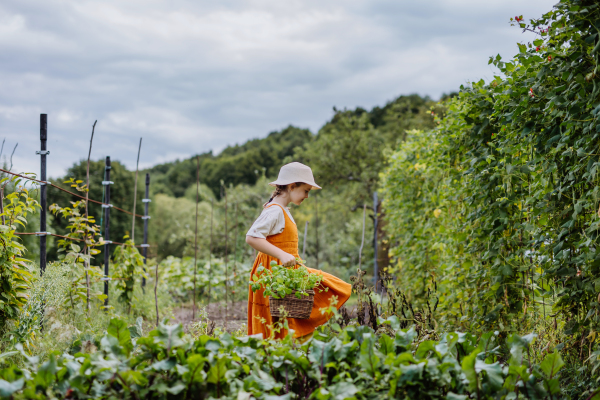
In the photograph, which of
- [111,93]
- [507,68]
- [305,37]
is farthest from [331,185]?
[507,68]

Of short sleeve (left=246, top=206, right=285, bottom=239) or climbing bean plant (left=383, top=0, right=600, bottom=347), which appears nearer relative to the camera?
climbing bean plant (left=383, top=0, right=600, bottom=347)

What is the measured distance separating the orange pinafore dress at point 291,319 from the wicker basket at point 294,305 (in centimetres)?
10

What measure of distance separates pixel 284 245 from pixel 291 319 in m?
0.41

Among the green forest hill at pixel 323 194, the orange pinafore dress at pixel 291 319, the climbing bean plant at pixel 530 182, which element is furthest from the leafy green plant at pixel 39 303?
the green forest hill at pixel 323 194

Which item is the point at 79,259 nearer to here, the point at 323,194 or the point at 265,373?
the point at 265,373

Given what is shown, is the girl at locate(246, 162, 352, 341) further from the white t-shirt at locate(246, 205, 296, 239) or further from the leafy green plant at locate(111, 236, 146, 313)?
the leafy green plant at locate(111, 236, 146, 313)

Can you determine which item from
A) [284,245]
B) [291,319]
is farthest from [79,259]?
[291,319]

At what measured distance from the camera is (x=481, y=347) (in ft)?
4.86

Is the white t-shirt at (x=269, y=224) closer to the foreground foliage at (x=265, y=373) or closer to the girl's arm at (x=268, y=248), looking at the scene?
the girl's arm at (x=268, y=248)

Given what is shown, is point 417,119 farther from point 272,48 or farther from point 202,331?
point 202,331

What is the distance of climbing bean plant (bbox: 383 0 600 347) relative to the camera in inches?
73.1

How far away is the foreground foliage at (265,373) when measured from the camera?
1207 mm

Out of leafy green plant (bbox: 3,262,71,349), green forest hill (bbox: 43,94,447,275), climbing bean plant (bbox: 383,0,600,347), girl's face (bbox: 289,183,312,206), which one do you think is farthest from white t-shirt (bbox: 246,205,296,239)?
green forest hill (bbox: 43,94,447,275)

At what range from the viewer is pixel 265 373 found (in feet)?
4.33
